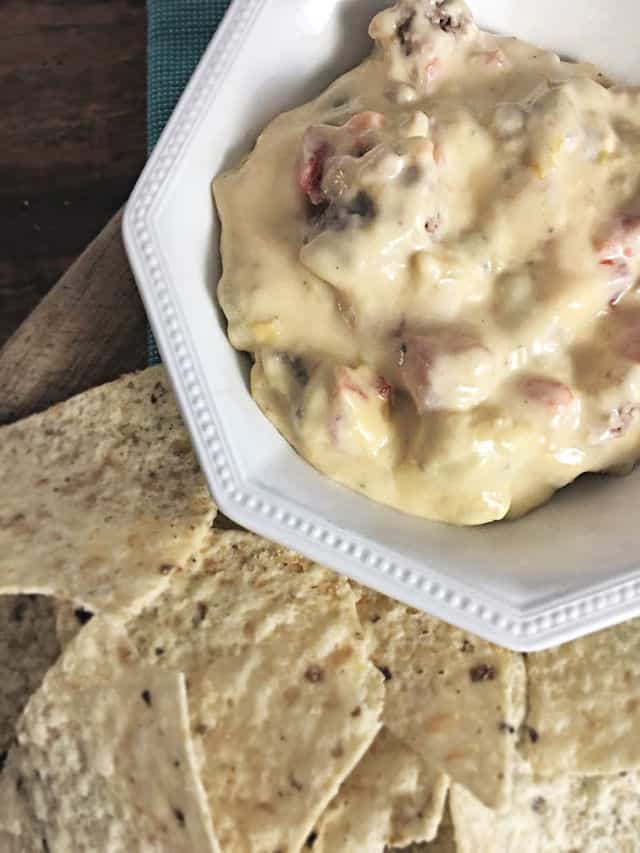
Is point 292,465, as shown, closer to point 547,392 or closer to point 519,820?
point 547,392

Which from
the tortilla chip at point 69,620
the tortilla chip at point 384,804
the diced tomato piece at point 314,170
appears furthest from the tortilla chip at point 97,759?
the diced tomato piece at point 314,170

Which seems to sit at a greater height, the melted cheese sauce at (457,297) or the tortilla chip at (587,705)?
the melted cheese sauce at (457,297)

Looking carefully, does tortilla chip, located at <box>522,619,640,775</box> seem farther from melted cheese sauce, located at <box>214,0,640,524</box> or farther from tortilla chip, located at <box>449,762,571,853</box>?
melted cheese sauce, located at <box>214,0,640,524</box>

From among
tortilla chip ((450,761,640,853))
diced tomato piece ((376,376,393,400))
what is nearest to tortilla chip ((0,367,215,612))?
diced tomato piece ((376,376,393,400))

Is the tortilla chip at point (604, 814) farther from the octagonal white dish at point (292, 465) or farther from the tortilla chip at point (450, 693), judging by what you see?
the octagonal white dish at point (292, 465)

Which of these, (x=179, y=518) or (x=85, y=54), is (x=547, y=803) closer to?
(x=179, y=518)
